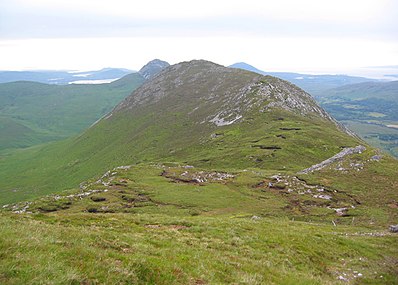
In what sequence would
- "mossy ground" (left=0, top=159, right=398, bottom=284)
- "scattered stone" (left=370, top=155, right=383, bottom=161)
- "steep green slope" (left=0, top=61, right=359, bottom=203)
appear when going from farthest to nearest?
1. "steep green slope" (left=0, top=61, right=359, bottom=203)
2. "scattered stone" (left=370, top=155, right=383, bottom=161)
3. "mossy ground" (left=0, top=159, right=398, bottom=284)

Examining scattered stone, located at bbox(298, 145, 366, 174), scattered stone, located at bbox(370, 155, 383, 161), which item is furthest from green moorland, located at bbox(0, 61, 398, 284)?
scattered stone, located at bbox(298, 145, 366, 174)

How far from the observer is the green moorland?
671 inches

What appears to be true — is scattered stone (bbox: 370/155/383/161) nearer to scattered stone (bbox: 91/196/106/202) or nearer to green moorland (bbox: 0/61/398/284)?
green moorland (bbox: 0/61/398/284)

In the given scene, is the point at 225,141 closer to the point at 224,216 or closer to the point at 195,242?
the point at 224,216

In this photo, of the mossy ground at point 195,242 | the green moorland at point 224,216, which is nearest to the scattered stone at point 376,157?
the green moorland at point 224,216

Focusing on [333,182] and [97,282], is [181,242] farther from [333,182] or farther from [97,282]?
[333,182]

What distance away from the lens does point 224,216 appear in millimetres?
49375

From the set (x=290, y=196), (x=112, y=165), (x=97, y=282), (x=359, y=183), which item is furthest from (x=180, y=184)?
(x=112, y=165)

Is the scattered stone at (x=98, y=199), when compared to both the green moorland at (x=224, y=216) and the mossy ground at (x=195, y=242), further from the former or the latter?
the green moorland at (x=224, y=216)

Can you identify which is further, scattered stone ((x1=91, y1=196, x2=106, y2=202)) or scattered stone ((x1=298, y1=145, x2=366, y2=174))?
scattered stone ((x1=298, y1=145, x2=366, y2=174))

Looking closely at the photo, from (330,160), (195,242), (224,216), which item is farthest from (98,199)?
(330,160)

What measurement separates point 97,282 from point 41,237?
21.8 ft

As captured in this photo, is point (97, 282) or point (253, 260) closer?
point (97, 282)

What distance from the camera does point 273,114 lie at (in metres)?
142
